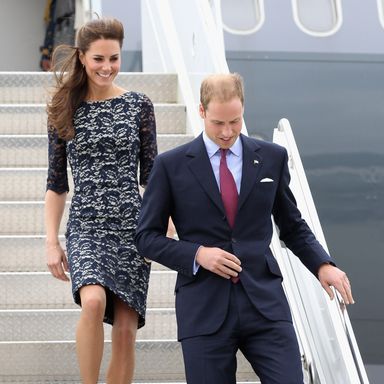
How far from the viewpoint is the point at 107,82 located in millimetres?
4078

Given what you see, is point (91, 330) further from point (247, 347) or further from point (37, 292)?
point (37, 292)

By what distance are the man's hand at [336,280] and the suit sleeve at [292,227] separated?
53 millimetres

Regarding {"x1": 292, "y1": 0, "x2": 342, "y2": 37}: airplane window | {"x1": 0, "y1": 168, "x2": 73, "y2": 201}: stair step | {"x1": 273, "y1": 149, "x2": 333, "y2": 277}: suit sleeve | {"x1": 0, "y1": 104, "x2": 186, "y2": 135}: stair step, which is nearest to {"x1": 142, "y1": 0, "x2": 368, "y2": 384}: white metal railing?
{"x1": 0, "y1": 104, "x2": 186, "y2": 135}: stair step

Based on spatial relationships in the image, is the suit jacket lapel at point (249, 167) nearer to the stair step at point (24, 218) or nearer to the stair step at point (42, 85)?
the stair step at point (24, 218)

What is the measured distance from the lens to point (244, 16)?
883 cm

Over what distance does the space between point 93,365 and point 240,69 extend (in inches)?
194

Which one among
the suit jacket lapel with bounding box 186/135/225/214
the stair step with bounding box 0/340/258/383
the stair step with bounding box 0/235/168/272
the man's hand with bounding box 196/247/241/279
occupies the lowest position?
the stair step with bounding box 0/340/258/383

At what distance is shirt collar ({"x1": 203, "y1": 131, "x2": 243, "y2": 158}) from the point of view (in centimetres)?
343

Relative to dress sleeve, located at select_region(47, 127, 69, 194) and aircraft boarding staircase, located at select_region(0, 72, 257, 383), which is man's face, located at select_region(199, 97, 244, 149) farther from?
aircraft boarding staircase, located at select_region(0, 72, 257, 383)

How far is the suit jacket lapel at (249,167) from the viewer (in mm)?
3387

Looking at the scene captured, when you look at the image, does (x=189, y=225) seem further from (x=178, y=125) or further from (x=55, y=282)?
(x=178, y=125)

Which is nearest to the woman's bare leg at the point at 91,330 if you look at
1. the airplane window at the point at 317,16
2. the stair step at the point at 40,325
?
the stair step at the point at 40,325

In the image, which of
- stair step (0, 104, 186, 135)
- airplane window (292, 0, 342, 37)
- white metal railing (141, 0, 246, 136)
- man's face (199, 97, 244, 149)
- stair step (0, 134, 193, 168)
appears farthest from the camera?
airplane window (292, 0, 342, 37)

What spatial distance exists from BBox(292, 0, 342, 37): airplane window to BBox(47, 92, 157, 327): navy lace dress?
4.96m
